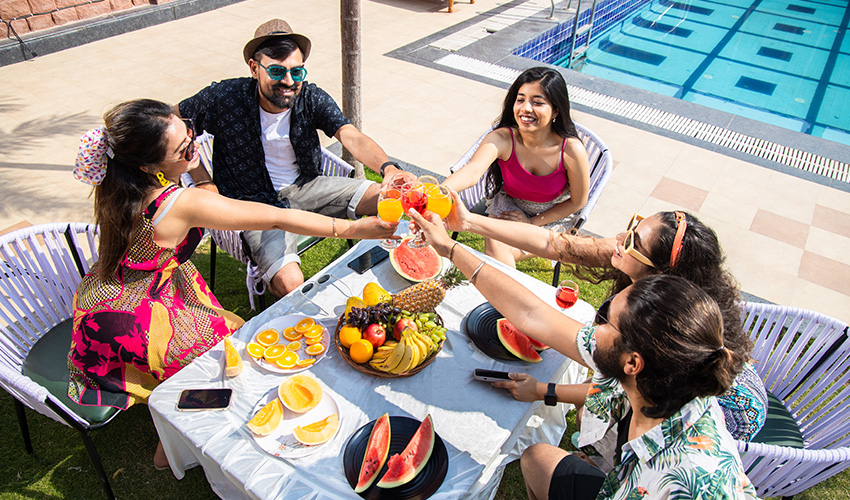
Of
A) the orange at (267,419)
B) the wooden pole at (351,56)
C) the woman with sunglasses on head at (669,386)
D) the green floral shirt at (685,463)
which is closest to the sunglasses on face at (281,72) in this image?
the wooden pole at (351,56)

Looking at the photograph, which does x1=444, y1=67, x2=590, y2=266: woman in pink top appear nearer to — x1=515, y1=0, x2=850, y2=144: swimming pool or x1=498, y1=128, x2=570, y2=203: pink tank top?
x1=498, y1=128, x2=570, y2=203: pink tank top

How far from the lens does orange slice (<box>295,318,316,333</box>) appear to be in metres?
2.67

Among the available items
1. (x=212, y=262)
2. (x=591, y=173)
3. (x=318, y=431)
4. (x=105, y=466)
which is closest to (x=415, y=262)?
(x=318, y=431)

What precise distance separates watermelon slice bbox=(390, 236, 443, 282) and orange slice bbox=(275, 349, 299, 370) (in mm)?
827

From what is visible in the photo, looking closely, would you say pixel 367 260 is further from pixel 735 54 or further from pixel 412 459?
pixel 735 54

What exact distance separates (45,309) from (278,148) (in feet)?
5.80

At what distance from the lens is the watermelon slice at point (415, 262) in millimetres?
3127

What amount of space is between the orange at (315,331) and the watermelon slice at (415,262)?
62 centimetres

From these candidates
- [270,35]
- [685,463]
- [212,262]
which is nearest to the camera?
[685,463]

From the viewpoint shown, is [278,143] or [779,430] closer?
[779,430]

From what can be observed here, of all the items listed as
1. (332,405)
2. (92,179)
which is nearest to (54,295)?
(92,179)

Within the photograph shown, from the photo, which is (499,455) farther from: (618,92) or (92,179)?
(618,92)

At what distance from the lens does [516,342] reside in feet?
8.79

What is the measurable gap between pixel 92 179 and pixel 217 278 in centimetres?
182
